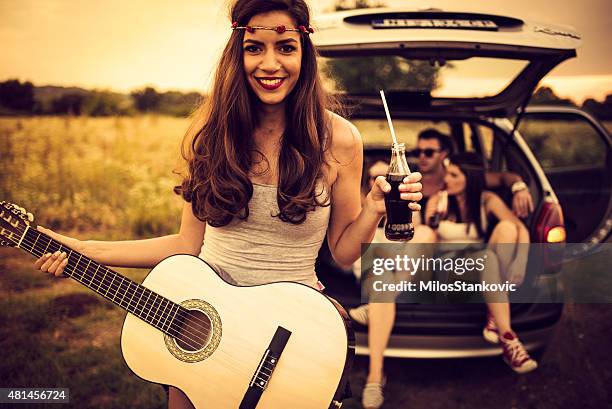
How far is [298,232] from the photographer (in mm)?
1761

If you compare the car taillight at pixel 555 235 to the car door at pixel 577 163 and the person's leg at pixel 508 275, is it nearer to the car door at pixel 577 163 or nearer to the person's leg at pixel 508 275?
the person's leg at pixel 508 275

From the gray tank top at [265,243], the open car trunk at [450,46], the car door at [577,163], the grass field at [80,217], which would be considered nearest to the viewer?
the gray tank top at [265,243]

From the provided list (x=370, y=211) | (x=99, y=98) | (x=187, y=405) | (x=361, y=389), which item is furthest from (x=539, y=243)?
(x=99, y=98)

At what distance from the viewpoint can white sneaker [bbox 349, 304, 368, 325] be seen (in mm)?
3014

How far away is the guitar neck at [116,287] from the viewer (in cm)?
177

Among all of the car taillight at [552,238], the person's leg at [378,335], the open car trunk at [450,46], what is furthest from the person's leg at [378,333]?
the open car trunk at [450,46]

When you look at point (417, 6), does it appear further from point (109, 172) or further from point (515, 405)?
point (109, 172)

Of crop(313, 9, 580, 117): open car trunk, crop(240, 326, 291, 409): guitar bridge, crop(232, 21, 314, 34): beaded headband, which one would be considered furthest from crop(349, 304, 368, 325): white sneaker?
crop(232, 21, 314, 34): beaded headband

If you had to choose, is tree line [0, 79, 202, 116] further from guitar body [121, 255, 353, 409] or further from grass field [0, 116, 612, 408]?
guitar body [121, 255, 353, 409]

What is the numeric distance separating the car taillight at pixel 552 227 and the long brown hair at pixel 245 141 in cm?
181

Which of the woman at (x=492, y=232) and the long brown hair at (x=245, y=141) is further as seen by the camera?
the woman at (x=492, y=232)

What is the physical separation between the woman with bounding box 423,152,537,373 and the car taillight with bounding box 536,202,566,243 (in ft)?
0.47

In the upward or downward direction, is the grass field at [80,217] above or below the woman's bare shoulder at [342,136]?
below

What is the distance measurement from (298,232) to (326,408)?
0.53 meters
